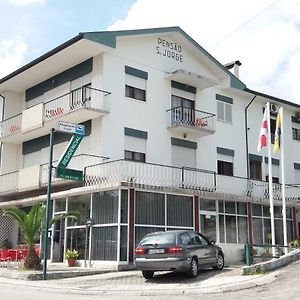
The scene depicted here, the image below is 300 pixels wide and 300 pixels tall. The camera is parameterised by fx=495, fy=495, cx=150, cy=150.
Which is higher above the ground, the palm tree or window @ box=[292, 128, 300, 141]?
window @ box=[292, 128, 300, 141]

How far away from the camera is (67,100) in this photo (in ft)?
82.2

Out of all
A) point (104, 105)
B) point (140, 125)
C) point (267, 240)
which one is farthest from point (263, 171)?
point (104, 105)

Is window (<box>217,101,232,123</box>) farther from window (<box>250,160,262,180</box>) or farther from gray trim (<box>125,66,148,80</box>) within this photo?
gray trim (<box>125,66,148,80</box>)

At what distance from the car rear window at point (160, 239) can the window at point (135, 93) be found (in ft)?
33.8

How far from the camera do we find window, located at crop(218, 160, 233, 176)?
1133 inches

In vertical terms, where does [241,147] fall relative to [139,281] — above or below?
above

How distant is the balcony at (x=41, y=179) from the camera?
75.4 ft

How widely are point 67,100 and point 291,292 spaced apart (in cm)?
1620

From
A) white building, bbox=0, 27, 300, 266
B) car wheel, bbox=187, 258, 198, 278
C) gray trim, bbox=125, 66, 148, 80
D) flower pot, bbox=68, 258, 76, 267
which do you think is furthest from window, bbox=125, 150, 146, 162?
car wheel, bbox=187, 258, 198, 278

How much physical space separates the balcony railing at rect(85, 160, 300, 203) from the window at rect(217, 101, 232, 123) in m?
4.46

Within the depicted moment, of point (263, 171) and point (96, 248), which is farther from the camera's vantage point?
point (263, 171)

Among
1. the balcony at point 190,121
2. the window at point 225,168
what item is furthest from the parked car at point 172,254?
the window at point 225,168

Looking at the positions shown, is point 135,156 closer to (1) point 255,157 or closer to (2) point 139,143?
(2) point 139,143

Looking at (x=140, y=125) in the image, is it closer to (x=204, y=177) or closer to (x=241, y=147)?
(x=204, y=177)
